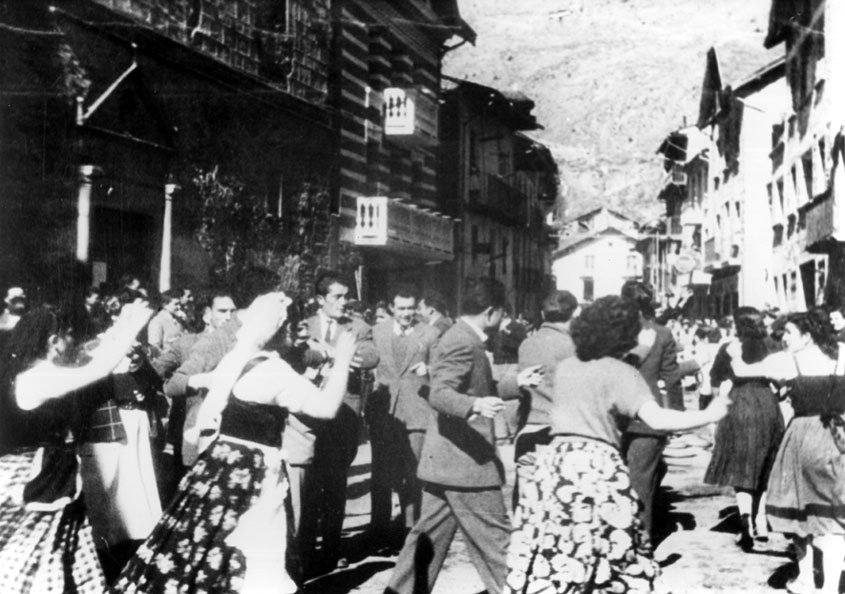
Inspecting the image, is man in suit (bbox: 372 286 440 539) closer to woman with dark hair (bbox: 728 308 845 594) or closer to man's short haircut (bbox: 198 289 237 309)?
man's short haircut (bbox: 198 289 237 309)

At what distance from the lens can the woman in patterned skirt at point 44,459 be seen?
14.6 ft

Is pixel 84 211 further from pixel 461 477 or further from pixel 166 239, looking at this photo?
pixel 461 477

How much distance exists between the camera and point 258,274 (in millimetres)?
4750

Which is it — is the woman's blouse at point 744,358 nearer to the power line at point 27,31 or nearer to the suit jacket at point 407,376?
the suit jacket at point 407,376

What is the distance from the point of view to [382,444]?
7824mm

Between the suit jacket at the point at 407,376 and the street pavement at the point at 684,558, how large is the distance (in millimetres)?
952

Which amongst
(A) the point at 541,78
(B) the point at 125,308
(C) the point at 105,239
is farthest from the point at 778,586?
(A) the point at 541,78

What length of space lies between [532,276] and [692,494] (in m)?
34.1

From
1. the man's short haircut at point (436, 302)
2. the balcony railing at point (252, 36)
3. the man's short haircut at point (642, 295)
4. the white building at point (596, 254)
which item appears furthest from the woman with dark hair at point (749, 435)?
the white building at point (596, 254)

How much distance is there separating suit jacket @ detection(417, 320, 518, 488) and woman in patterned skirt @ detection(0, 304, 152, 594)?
1.49 m

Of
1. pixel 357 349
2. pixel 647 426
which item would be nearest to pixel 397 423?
pixel 357 349

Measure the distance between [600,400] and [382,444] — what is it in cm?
373

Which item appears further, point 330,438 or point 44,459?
point 330,438

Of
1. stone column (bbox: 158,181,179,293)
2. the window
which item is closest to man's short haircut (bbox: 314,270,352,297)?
stone column (bbox: 158,181,179,293)
